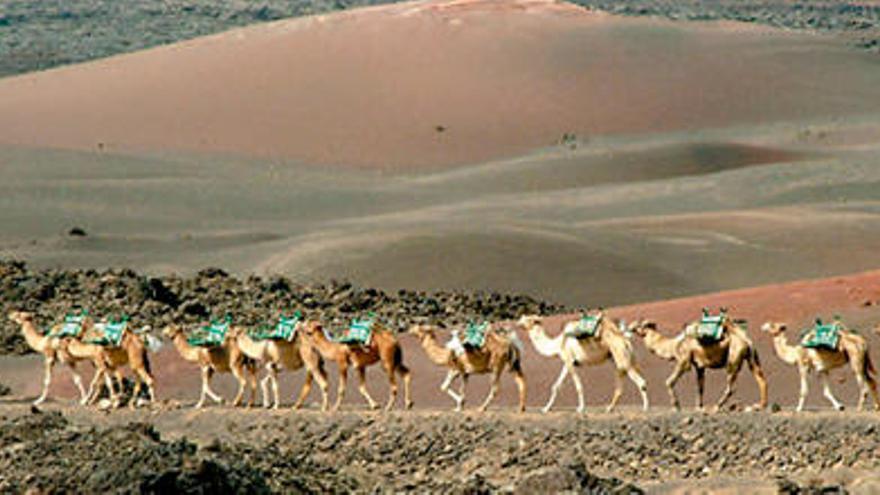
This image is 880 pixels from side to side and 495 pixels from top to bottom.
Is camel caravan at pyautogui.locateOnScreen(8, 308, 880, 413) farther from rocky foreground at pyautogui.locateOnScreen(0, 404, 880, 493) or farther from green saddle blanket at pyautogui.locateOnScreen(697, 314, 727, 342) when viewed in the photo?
rocky foreground at pyautogui.locateOnScreen(0, 404, 880, 493)

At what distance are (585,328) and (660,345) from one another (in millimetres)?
1166

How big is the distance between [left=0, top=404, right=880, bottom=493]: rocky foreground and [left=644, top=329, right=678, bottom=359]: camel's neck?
5.07 feet

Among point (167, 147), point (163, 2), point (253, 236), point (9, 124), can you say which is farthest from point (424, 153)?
point (163, 2)

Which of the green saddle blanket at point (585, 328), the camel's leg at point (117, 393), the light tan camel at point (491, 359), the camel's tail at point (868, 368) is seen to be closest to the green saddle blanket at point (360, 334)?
the light tan camel at point (491, 359)

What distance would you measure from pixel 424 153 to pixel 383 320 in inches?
1872

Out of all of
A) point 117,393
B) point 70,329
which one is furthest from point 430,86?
point 70,329

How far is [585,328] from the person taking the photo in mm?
28344

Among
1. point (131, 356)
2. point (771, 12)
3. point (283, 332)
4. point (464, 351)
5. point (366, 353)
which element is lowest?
point (464, 351)

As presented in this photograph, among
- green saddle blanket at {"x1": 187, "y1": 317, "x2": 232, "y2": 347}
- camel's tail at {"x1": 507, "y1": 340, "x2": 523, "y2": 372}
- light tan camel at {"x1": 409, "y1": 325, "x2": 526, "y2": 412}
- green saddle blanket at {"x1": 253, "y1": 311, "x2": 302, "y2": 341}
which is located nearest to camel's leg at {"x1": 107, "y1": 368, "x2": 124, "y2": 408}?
green saddle blanket at {"x1": 187, "y1": 317, "x2": 232, "y2": 347}

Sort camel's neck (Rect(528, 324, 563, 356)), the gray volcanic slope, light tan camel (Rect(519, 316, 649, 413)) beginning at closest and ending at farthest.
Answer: light tan camel (Rect(519, 316, 649, 413))
camel's neck (Rect(528, 324, 563, 356))
the gray volcanic slope

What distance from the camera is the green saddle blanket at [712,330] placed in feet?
91.0

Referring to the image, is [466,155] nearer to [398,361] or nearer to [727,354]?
[398,361]

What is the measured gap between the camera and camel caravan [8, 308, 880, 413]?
27.8 m

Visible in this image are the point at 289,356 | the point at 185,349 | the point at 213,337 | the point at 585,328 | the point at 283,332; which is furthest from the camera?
the point at 185,349
